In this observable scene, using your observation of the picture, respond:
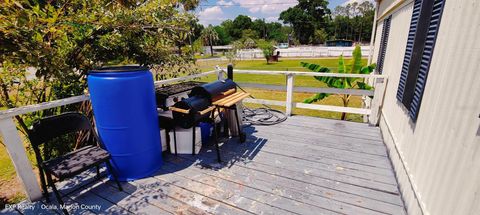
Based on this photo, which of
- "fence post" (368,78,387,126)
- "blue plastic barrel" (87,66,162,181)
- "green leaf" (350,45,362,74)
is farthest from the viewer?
"green leaf" (350,45,362,74)

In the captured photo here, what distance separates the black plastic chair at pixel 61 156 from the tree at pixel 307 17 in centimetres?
9082

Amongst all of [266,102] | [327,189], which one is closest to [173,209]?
[327,189]

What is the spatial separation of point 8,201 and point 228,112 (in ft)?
11.2

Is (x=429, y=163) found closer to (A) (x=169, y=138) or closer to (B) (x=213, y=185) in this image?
(B) (x=213, y=185)

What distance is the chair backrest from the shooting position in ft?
8.33

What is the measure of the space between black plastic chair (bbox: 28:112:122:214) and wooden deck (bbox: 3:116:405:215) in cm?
34

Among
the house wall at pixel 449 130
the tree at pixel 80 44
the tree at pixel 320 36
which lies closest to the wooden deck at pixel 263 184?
the house wall at pixel 449 130

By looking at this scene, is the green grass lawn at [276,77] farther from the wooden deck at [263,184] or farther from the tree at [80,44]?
the wooden deck at [263,184]

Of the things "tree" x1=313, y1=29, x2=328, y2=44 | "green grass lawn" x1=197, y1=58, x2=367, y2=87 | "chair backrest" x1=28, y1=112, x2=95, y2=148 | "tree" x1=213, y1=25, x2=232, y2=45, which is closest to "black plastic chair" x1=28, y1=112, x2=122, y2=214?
"chair backrest" x1=28, y1=112, x2=95, y2=148

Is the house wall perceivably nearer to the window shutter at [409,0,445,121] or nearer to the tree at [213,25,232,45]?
the window shutter at [409,0,445,121]

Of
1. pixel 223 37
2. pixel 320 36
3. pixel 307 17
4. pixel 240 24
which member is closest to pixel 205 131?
pixel 320 36

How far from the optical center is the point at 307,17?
8425 centimetres

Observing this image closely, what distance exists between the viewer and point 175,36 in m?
4.12

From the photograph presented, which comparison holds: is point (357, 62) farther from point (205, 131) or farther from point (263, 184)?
point (263, 184)
